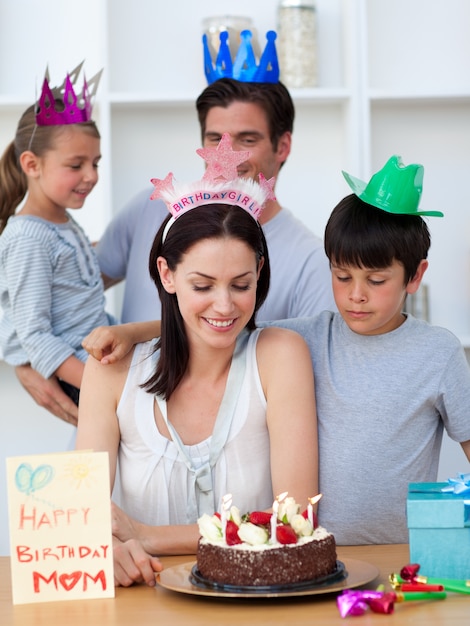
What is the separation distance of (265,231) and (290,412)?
72 centimetres

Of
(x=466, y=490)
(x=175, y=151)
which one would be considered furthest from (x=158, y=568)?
(x=175, y=151)

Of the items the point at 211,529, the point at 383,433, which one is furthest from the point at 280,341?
the point at 211,529

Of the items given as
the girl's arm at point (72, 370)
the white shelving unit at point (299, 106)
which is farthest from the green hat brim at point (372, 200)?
the white shelving unit at point (299, 106)

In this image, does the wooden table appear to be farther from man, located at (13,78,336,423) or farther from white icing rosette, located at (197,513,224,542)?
man, located at (13,78,336,423)

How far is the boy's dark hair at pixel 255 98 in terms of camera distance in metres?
2.30

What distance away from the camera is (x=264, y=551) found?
3.88 ft

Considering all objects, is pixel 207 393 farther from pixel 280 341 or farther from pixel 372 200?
pixel 372 200

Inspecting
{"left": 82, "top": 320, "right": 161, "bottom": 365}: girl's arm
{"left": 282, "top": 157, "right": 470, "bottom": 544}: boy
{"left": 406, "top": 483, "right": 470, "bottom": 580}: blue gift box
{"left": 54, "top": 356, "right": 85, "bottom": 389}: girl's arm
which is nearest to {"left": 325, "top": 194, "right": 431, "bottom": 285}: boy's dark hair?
{"left": 282, "top": 157, "right": 470, "bottom": 544}: boy

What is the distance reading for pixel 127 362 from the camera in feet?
5.71

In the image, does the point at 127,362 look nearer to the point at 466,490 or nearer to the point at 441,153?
the point at 466,490

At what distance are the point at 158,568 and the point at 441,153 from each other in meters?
2.13

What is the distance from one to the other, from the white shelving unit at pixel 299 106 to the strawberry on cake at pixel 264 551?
1.86 m

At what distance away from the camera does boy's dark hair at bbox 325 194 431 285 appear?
1.68 meters

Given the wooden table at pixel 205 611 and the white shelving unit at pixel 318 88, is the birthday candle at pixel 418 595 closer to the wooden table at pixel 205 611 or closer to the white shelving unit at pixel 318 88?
the wooden table at pixel 205 611
